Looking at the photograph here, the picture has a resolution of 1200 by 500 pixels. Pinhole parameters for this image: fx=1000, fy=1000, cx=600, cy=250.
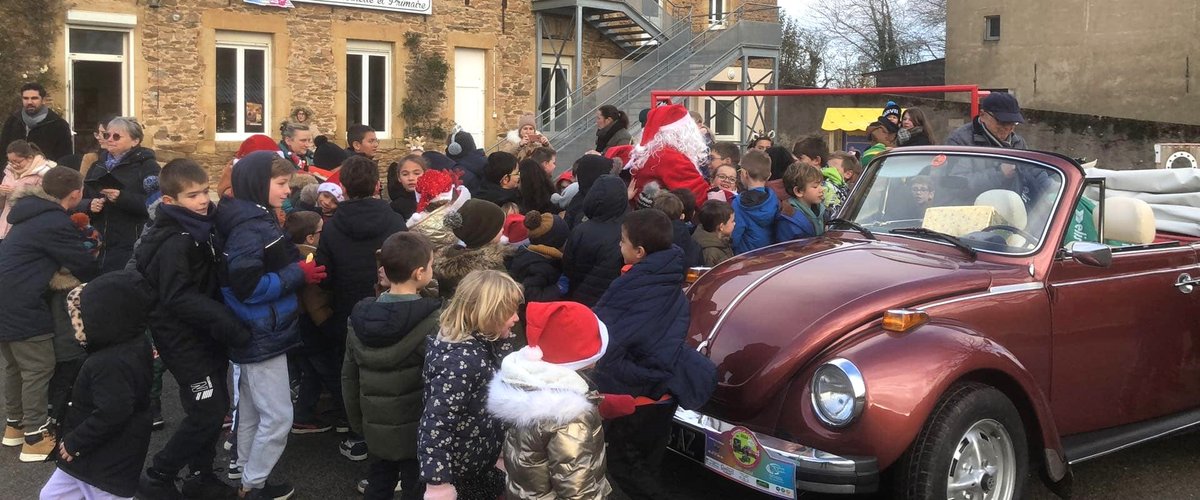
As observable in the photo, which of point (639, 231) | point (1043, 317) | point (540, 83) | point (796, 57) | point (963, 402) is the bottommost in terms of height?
point (963, 402)

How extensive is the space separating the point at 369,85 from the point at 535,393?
1521cm

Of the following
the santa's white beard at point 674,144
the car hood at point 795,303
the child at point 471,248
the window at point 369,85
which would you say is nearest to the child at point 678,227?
the car hood at point 795,303

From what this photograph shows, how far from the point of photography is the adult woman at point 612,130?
10.2 metres

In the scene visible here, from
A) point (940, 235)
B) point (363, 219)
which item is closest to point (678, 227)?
point (940, 235)

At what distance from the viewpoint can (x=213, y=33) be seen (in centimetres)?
1571

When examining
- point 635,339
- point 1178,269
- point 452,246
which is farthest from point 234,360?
point 1178,269

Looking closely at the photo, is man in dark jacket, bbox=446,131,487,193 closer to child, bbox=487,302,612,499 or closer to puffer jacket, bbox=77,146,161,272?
puffer jacket, bbox=77,146,161,272

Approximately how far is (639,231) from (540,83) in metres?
15.7

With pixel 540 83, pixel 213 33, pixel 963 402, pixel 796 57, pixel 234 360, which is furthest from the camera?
pixel 796 57

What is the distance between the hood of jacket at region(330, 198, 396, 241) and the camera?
579cm

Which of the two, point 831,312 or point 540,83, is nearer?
point 831,312

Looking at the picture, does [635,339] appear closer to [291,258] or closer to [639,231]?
[639,231]

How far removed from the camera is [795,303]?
465 centimetres

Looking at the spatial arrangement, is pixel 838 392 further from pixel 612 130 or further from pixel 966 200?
pixel 612 130
